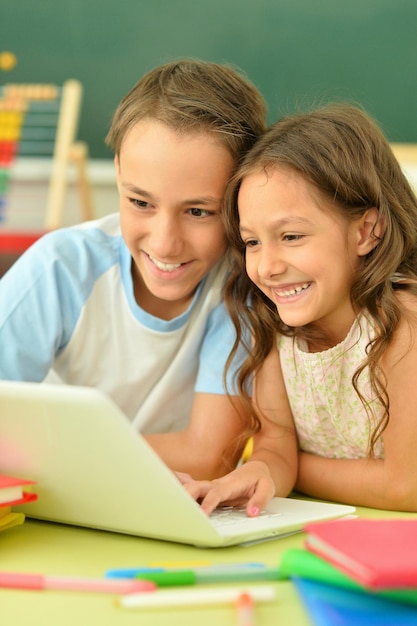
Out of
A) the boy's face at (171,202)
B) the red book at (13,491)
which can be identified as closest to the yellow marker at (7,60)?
the boy's face at (171,202)

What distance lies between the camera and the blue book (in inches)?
21.5

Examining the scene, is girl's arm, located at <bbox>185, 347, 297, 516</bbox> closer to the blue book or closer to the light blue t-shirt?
the light blue t-shirt

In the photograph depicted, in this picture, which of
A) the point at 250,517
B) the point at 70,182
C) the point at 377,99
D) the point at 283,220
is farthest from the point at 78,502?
the point at 70,182

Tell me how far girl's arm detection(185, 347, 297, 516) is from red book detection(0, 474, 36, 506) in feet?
0.57

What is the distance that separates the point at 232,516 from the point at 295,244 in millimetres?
348

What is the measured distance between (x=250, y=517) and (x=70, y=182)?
2861 mm

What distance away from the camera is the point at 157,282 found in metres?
1.24

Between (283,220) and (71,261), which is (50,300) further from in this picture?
(283,220)

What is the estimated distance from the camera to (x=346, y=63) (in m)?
3.15

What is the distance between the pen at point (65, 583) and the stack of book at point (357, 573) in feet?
0.36

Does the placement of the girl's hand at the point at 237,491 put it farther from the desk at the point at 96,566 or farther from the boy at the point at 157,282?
the boy at the point at 157,282

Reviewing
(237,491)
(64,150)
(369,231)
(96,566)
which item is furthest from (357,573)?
(64,150)

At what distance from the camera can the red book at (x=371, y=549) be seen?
1.80 feet

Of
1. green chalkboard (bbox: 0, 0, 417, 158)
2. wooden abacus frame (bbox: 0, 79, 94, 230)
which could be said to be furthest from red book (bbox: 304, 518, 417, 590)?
wooden abacus frame (bbox: 0, 79, 94, 230)
